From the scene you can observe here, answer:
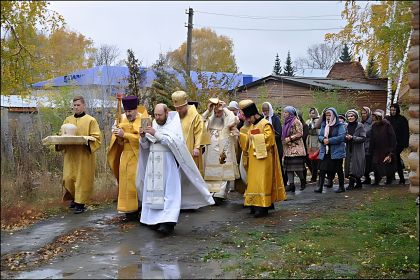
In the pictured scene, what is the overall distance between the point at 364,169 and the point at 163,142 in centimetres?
626

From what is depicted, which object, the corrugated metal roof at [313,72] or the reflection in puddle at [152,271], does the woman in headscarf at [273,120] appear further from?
the corrugated metal roof at [313,72]

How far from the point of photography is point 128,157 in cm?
920

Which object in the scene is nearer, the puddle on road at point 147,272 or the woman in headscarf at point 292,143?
the puddle on road at point 147,272

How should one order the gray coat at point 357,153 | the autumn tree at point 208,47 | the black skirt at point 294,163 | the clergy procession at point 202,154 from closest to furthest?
the clergy procession at point 202,154 < the black skirt at point 294,163 < the gray coat at point 357,153 < the autumn tree at point 208,47

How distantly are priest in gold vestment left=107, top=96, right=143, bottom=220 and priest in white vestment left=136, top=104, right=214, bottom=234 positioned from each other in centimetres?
24

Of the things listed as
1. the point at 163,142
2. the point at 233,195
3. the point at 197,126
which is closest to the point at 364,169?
the point at 233,195

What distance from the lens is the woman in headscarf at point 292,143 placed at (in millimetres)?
12258

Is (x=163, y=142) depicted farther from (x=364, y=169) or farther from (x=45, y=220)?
(x=364, y=169)

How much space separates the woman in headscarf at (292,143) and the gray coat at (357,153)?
46.5 inches

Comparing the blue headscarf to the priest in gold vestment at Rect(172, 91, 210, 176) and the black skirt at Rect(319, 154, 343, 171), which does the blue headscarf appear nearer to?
the black skirt at Rect(319, 154, 343, 171)

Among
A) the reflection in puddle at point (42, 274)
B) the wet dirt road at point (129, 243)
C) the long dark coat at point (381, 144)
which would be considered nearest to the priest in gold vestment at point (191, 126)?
the wet dirt road at point (129, 243)

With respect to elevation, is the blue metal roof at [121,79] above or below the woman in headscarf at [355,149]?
above

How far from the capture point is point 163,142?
8.48 meters

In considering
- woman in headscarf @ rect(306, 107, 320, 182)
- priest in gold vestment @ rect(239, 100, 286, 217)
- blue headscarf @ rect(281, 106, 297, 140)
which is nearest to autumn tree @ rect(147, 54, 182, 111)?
woman in headscarf @ rect(306, 107, 320, 182)
